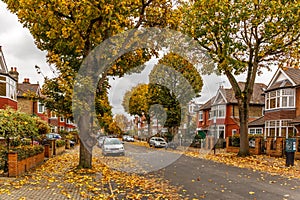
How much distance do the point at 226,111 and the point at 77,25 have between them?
116ft

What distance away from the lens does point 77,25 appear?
11672 millimetres

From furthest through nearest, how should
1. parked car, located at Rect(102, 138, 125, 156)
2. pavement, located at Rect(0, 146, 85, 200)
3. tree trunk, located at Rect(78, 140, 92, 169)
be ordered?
parked car, located at Rect(102, 138, 125, 156) < tree trunk, located at Rect(78, 140, 92, 169) < pavement, located at Rect(0, 146, 85, 200)

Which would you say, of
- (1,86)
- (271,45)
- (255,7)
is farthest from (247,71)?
(1,86)

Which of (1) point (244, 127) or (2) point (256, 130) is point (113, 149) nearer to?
(1) point (244, 127)

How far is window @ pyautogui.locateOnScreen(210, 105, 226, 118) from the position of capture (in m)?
44.5

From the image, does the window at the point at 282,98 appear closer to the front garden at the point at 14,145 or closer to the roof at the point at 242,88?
the roof at the point at 242,88

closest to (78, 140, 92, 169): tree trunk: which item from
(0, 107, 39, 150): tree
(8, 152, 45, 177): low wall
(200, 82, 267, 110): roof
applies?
(8, 152, 45, 177): low wall

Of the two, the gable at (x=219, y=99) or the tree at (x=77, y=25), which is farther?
the gable at (x=219, y=99)

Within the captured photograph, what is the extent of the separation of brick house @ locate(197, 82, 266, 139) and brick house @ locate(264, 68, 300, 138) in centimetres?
945

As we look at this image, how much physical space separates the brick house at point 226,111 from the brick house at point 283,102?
31.0 feet

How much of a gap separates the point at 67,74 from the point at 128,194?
226 inches

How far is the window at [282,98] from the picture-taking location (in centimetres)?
2962

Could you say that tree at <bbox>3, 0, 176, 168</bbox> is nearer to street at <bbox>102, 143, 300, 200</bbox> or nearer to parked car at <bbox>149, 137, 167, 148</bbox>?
street at <bbox>102, 143, 300, 200</bbox>

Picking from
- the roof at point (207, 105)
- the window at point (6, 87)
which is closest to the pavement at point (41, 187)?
the window at point (6, 87)
